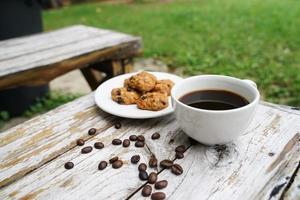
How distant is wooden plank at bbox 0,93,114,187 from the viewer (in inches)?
42.8

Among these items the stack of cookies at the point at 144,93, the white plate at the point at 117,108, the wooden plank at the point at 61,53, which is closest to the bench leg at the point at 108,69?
the wooden plank at the point at 61,53

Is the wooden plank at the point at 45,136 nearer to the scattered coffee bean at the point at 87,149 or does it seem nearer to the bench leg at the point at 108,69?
the scattered coffee bean at the point at 87,149

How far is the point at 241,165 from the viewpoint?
105 cm

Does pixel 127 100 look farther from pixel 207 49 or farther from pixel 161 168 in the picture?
pixel 207 49

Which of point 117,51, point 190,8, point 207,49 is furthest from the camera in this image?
point 190,8

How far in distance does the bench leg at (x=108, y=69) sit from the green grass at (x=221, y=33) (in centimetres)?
143

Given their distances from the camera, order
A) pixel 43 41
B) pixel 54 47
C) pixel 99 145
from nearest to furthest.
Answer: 1. pixel 99 145
2. pixel 54 47
3. pixel 43 41

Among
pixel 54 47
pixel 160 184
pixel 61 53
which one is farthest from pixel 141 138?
pixel 54 47

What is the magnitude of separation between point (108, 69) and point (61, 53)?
0.45 meters

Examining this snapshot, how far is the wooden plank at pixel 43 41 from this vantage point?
7.18 ft

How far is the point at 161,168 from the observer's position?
105cm

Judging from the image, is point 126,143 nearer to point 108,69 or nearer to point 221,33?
point 108,69

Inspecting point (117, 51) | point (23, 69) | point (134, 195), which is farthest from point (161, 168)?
point (117, 51)

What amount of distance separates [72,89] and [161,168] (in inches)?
119
